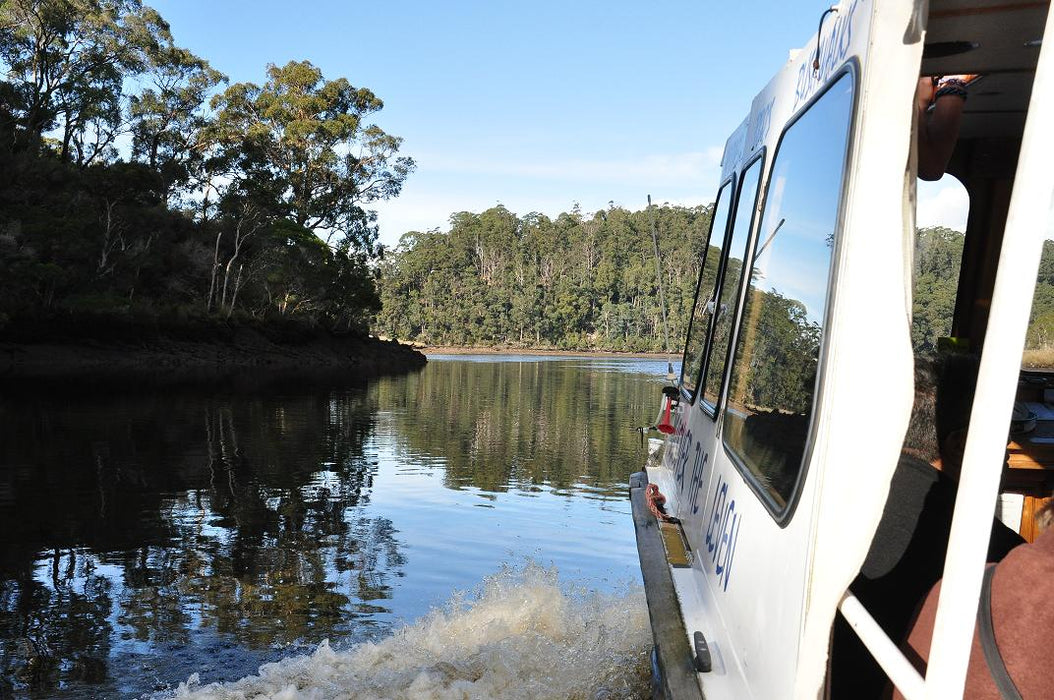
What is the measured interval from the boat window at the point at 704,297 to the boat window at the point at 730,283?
0.97 feet

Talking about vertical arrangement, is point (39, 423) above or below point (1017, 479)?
below

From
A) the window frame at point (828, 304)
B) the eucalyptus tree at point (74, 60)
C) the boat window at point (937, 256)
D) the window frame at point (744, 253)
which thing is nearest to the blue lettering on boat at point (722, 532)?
the window frame at point (744, 253)

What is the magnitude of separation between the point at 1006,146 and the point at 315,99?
55.7 m

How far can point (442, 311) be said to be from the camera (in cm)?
9769

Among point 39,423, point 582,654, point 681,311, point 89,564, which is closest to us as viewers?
point 582,654

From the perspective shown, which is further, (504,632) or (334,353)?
(334,353)

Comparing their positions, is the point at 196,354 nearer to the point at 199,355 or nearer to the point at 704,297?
the point at 199,355

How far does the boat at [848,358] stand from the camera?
1.37 meters

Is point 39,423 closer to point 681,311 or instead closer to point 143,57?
point 143,57

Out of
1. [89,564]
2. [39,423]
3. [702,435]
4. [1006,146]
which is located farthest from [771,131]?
[39,423]

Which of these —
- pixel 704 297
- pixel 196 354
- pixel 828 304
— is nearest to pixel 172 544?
pixel 704 297

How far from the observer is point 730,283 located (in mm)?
4328

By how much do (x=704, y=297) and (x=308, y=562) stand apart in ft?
13.6

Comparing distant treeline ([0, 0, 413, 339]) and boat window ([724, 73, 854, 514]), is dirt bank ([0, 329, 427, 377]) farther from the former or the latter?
boat window ([724, 73, 854, 514])
